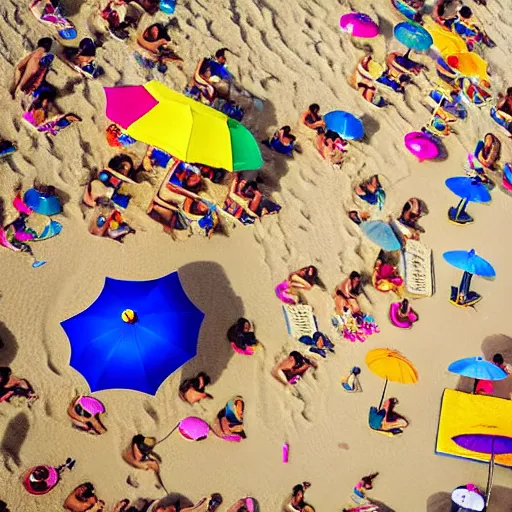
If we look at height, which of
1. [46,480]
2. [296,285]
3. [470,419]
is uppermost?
[470,419]

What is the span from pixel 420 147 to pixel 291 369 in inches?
185

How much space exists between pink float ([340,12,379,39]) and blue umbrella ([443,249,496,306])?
4652mm

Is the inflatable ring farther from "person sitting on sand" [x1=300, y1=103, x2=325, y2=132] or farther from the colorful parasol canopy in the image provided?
"person sitting on sand" [x1=300, y1=103, x2=325, y2=132]

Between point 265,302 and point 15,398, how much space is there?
11.7ft

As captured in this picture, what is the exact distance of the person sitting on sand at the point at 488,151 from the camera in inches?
502

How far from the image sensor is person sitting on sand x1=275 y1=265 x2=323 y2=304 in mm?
10523

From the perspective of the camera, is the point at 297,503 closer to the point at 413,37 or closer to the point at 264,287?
the point at 264,287

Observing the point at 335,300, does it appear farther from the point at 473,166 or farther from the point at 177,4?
the point at 177,4

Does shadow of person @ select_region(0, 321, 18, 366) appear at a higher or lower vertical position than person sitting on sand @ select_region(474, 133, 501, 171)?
lower

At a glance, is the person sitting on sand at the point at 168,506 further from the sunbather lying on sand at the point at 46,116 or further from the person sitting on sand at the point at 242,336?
the sunbather lying on sand at the point at 46,116

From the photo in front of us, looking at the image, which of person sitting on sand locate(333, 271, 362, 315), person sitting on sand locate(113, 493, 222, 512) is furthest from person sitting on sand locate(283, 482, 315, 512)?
person sitting on sand locate(333, 271, 362, 315)

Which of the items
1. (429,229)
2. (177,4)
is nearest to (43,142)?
(177,4)

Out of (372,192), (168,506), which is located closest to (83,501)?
(168,506)

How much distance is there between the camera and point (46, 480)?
8.64 meters
